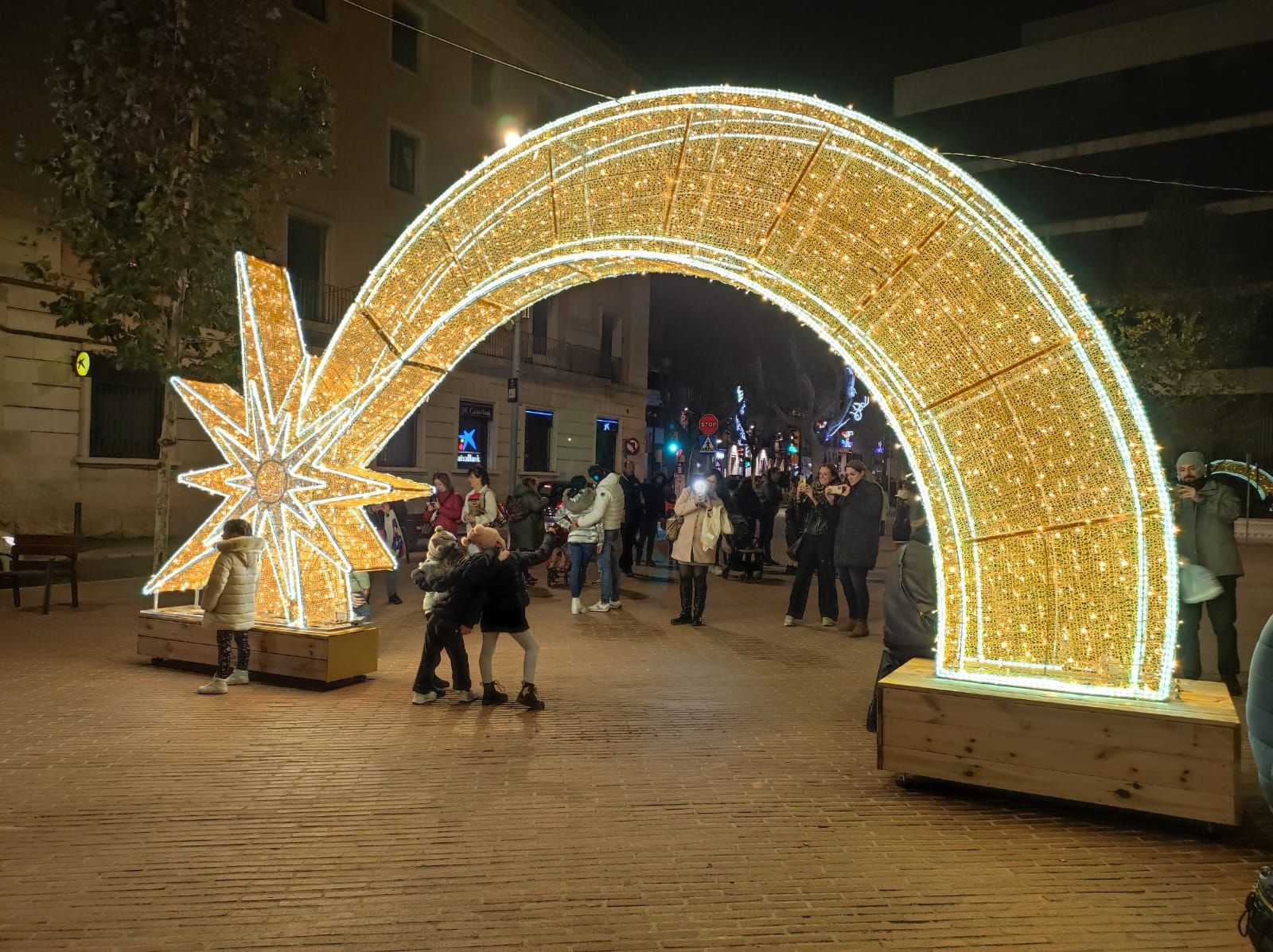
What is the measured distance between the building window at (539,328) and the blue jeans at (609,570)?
687 inches

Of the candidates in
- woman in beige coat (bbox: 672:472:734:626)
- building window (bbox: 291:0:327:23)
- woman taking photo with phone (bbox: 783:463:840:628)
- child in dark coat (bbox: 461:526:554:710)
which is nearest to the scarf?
woman in beige coat (bbox: 672:472:734:626)

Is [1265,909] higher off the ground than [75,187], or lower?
lower

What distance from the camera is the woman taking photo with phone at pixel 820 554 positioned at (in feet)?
37.0

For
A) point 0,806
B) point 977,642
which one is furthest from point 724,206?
point 0,806

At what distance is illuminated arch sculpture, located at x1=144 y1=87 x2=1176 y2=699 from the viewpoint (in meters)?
5.16

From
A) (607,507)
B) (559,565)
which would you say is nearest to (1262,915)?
(607,507)

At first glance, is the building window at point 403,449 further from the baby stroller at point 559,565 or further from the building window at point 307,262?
the baby stroller at point 559,565

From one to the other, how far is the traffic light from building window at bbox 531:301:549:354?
943cm

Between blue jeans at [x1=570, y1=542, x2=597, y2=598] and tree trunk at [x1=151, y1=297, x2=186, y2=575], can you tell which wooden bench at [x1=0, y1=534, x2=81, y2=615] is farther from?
blue jeans at [x1=570, y1=542, x2=597, y2=598]

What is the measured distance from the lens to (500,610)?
23.3 ft

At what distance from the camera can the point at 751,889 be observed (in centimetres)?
403

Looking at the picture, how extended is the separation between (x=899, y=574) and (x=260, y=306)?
19.1 feet

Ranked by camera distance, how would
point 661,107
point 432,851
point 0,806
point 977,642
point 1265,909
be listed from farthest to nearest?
point 661,107, point 977,642, point 0,806, point 432,851, point 1265,909

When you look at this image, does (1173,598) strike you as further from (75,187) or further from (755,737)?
A: (75,187)
